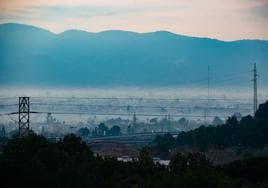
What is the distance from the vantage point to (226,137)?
55.8ft

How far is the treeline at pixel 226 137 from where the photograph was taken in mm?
16641

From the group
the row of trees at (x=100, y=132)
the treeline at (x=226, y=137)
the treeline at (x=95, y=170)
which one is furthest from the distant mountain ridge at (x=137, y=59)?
the treeline at (x=95, y=170)

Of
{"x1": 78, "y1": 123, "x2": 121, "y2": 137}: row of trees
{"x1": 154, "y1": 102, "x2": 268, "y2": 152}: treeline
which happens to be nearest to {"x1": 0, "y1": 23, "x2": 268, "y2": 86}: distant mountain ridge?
{"x1": 78, "y1": 123, "x2": 121, "y2": 137}: row of trees

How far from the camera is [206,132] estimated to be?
17.7m

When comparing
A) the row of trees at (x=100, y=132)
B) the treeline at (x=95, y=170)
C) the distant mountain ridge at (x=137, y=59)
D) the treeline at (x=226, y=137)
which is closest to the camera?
the treeline at (x=95, y=170)

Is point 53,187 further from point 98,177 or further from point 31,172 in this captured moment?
point 98,177

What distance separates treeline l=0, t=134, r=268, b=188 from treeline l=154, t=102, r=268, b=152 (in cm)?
624

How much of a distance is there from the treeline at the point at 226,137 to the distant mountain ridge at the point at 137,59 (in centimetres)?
3528

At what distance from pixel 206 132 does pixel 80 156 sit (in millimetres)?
8658

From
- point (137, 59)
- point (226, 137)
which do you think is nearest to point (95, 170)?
point (226, 137)

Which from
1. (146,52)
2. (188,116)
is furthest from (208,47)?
(188,116)

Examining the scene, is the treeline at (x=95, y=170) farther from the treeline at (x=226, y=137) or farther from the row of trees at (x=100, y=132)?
the row of trees at (x=100, y=132)

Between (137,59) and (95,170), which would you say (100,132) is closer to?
(95,170)

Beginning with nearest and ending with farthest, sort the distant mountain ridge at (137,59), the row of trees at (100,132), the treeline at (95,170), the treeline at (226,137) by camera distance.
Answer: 1. the treeline at (95,170)
2. the treeline at (226,137)
3. the row of trees at (100,132)
4. the distant mountain ridge at (137,59)
